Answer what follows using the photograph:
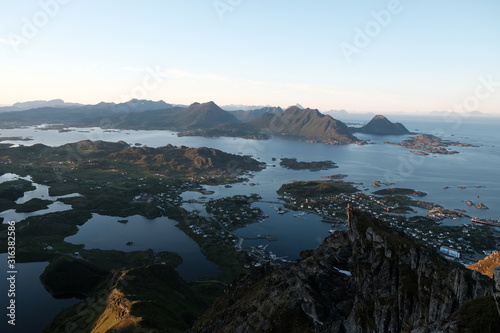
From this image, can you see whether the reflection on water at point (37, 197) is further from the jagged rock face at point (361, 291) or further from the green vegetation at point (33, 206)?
the jagged rock face at point (361, 291)

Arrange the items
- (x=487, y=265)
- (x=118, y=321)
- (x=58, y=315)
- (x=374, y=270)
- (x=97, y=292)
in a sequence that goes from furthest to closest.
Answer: (x=97, y=292) → (x=58, y=315) → (x=118, y=321) → (x=487, y=265) → (x=374, y=270)

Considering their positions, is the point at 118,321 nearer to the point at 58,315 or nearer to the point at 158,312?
the point at 158,312

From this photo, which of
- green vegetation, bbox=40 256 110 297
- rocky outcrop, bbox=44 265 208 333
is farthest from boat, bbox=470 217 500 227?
green vegetation, bbox=40 256 110 297

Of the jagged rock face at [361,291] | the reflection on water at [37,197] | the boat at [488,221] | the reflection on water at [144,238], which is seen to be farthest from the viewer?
the boat at [488,221]

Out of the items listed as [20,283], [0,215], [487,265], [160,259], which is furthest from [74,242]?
[487,265]

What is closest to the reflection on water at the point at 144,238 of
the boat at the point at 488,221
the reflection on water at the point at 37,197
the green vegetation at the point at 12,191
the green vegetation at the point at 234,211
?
the green vegetation at the point at 234,211

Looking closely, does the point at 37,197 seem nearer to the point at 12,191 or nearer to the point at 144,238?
the point at 12,191

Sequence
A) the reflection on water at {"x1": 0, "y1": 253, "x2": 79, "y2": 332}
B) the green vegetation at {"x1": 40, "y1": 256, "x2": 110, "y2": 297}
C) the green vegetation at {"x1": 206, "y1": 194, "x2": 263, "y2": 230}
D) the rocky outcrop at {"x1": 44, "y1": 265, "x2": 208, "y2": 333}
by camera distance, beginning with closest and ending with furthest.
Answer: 1. the rocky outcrop at {"x1": 44, "y1": 265, "x2": 208, "y2": 333}
2. the reflection on water at {"x1": 0, "y1": 253, "x2": 79, "y2": 332}
3. the green vegetation at {"x1": 40, "y1": 256, "x2": 110, "y2": 297}
4. the green vegetation at {"x1": 206, "y1": 194, "x2": 263, "y2": 230}

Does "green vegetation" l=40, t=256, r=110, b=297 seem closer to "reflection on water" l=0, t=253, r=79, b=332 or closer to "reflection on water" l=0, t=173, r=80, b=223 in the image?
"reflection on water" l=0, t=253, r=79, b=332

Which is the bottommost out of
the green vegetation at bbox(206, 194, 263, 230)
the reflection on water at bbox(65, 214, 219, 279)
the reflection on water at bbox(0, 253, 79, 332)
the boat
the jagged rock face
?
the reflection on water at bbox(0, 253, 79, 332)
